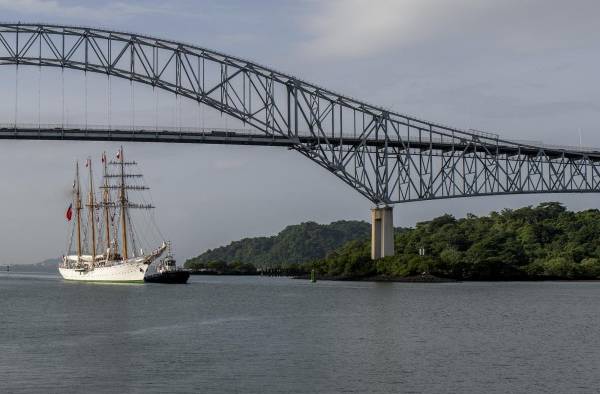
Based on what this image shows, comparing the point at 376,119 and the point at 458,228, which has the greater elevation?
the point at 376,119

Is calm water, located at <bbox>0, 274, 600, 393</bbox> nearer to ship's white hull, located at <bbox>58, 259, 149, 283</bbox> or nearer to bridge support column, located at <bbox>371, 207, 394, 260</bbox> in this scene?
bridge support column, located at <bbox>371, 207, 394, 260</bbox>

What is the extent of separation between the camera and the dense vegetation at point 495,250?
120750 mm

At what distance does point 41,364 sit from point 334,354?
35.9 ft

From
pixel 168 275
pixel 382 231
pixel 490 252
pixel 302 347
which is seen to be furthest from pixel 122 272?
pixel 302 347

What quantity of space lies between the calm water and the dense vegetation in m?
47.8

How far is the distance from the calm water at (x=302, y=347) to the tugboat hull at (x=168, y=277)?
47133 mm

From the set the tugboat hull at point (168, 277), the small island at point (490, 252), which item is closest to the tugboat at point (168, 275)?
the tugboat hull at point (168, 277)

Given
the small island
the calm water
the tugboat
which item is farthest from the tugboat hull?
the calm water

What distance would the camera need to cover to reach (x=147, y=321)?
56.1 metres

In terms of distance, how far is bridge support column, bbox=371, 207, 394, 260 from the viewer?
355 ft

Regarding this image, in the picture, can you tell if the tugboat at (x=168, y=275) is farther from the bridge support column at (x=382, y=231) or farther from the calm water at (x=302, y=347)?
the calm water at (x=302, y=347)

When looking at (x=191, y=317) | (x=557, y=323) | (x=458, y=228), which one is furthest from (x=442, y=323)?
(x=458, y=228)

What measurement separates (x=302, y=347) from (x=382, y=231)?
220 ft

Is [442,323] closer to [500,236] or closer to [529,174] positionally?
[529,174]
